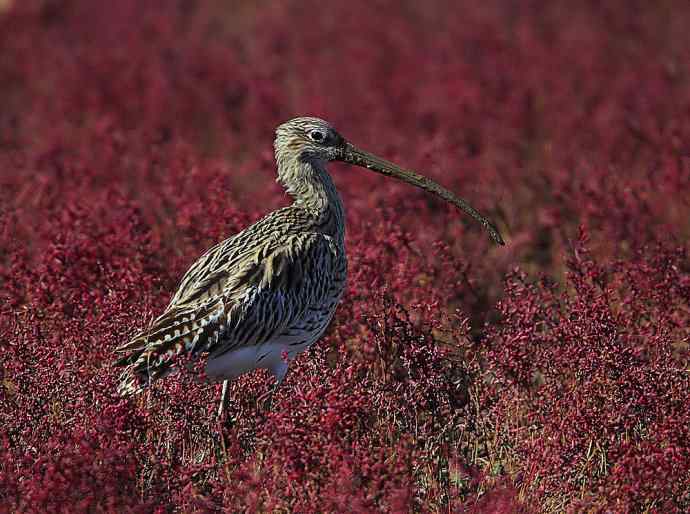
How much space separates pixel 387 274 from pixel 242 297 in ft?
4.01

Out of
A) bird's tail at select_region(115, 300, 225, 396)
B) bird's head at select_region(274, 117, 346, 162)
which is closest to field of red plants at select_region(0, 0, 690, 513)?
bird's tail at select_region(115, 300, 225, 396)

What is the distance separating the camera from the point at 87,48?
40.2 ft

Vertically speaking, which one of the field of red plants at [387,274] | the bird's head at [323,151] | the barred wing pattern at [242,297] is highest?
the bird's head at [323,151]

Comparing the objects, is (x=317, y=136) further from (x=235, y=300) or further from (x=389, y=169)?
(x=235, y=300)

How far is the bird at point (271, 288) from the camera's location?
4254mm

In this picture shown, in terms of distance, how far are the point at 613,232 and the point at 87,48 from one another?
7.73 meters

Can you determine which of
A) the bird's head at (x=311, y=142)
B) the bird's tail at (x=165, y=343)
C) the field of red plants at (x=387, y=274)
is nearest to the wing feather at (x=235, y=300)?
the bird's tail at (x=165, y=343)

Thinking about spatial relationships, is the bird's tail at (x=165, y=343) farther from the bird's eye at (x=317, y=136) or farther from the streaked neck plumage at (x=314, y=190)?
the bird's eye at (x=317, y=136)

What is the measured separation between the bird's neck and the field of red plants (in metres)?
0.31

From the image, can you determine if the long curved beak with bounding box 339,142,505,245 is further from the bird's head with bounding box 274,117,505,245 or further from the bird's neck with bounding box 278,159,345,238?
the bird's neck with bounding box 278,159,345,238

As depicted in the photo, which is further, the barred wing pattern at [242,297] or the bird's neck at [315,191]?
the bird's neck at [315,191]

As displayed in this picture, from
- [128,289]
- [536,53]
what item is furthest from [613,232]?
[536,53]

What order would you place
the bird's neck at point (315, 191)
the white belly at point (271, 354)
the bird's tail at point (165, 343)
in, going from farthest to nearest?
the bird's neck at point (315, 191) < the white belly at point (271, 354) < the bird's tail at point (165, 343)

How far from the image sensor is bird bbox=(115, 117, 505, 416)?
4254 mm
